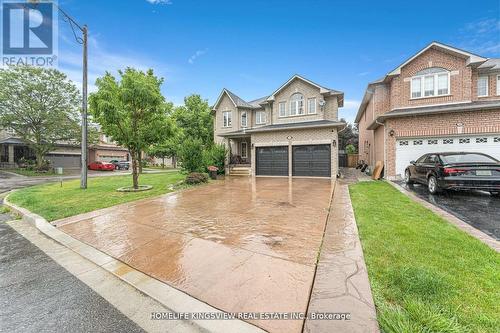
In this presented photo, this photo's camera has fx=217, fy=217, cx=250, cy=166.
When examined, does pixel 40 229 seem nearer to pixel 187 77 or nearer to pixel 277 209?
pixel 277 209

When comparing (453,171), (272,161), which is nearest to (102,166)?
(272,161)

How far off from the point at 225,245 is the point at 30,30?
13.8 meters

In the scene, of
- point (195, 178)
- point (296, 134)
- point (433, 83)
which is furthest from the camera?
point (296, 134)

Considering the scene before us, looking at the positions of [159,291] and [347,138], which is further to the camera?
[347,138]

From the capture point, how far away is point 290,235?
439 cm

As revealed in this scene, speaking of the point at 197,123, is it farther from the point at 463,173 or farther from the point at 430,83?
the point at 463,173

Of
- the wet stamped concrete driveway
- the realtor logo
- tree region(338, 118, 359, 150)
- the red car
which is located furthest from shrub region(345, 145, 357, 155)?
the red car

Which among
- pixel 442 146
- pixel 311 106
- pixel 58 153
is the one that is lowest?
pixel 442 146

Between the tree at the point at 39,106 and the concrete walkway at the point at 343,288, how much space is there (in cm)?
3137

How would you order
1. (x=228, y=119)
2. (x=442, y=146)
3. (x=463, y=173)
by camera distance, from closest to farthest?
1. (x=463, y=173)
2. (x=442, y=146)
3. (x=228, y=119)

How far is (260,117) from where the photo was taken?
21.4 m

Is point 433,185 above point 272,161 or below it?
below

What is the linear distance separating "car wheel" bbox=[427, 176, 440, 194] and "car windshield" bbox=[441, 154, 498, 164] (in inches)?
30.4

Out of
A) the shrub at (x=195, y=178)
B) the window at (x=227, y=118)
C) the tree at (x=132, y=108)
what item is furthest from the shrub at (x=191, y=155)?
the window at (x=227, y=118)
